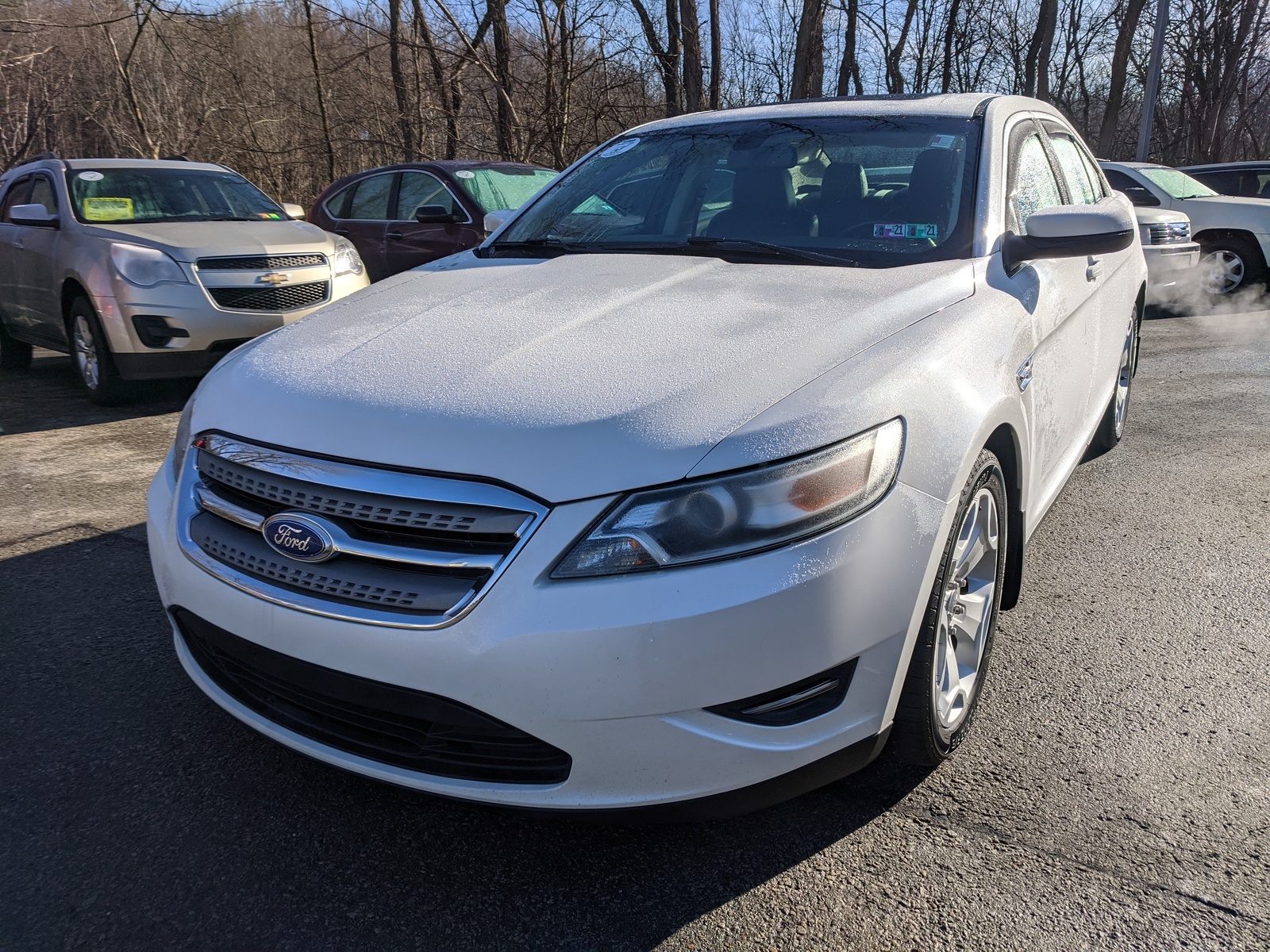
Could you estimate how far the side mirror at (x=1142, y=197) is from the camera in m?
10.5

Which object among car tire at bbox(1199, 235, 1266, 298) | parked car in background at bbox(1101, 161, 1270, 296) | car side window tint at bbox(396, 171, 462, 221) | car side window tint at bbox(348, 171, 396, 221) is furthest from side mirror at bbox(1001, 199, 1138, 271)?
car tire at bbox(1199, 235, 1266, 298)

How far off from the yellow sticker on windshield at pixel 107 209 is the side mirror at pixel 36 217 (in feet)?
0.72

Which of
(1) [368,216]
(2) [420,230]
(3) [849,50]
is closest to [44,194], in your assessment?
(1) [368,216]

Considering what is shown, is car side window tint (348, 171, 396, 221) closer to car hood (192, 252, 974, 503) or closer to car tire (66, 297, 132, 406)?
car tire (66, 297, 132, 406)

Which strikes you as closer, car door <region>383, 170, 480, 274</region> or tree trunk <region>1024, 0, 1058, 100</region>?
car door <region>383, 170, 480, 274</region>

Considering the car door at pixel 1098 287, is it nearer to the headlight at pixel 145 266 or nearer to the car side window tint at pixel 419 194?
the headlight at pixel 145 266

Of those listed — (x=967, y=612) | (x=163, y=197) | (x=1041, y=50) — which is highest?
(x=1041, y=50)

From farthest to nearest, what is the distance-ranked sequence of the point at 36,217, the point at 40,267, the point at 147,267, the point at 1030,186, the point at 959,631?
1. the point at 40,267
2. the point at 36,217
3. the point at 147,267
4. the point at 1030,186
5. the point at 959,631

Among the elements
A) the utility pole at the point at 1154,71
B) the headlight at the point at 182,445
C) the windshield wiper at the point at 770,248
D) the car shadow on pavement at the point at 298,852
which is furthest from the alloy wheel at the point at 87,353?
the utility pole at the point at 1154,71

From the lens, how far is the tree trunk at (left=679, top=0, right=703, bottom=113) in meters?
14.6

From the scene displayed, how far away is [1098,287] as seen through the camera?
3.70 metres

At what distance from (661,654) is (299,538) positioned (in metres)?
0.77

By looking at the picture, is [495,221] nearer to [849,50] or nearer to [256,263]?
[256,263]

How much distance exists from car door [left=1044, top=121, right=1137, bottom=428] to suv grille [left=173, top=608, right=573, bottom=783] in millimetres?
2705
